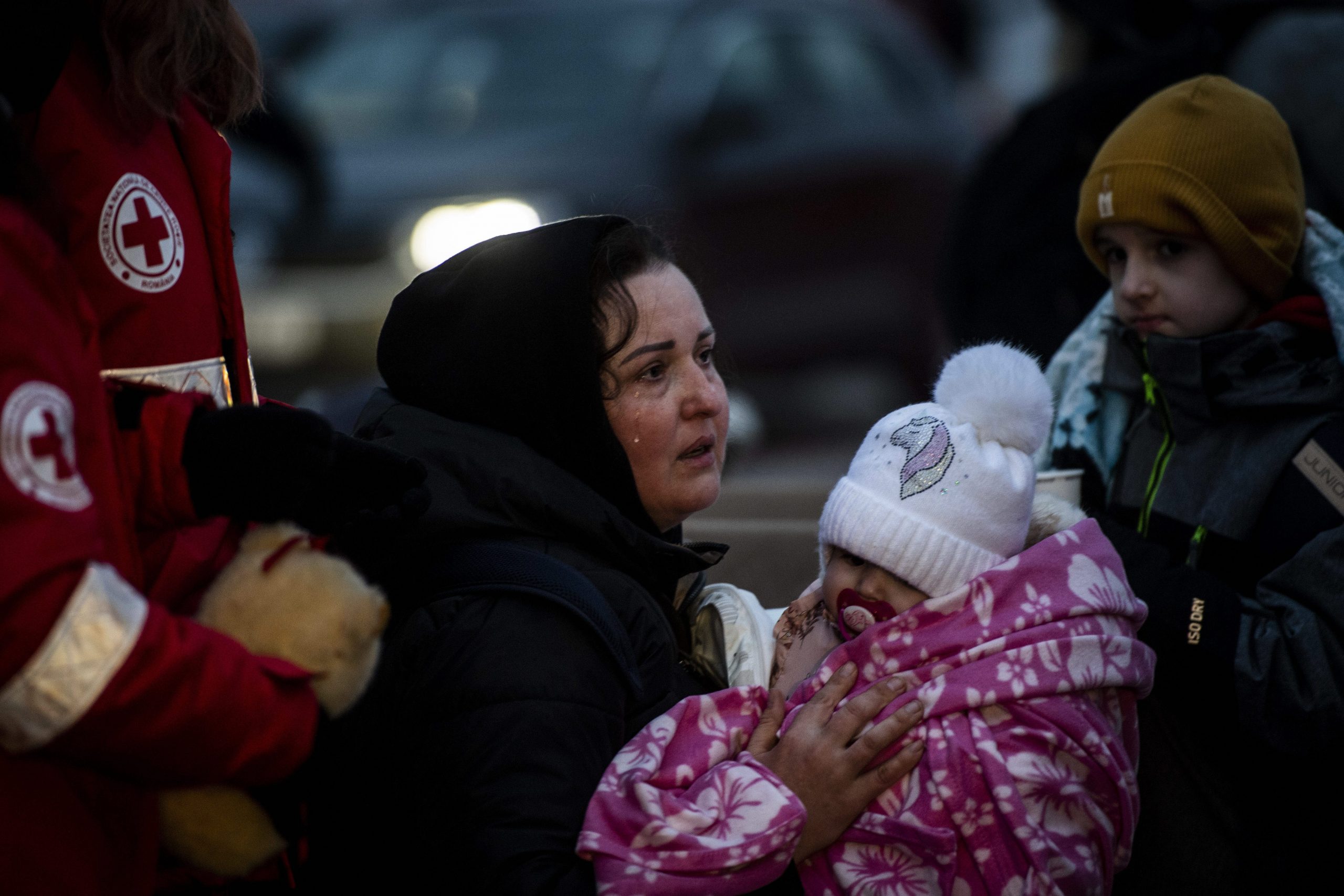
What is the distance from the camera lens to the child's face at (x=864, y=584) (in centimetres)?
195

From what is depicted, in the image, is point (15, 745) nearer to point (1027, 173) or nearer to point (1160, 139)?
point (1160, 139)

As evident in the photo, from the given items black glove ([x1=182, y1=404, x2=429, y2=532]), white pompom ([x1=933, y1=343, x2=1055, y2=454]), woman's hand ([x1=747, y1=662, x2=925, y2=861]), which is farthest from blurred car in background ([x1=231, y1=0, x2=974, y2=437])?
black glove ([x1=182, y1=404, x2=429, y2=532])

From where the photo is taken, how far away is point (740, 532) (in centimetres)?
296

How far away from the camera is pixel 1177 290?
7.89ft

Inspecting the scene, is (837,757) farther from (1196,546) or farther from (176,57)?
(176,57)

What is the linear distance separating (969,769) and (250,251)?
504 cm

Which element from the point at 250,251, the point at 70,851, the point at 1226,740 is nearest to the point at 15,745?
the point at 70,851

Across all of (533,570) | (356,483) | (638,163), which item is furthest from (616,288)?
(638,163)

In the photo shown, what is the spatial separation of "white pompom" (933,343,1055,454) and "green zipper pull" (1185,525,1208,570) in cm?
41

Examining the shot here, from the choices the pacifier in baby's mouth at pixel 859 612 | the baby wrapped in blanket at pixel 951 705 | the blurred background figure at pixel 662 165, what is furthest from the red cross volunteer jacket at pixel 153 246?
the blurred background figure at pixel 662 165

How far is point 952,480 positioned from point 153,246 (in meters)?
1.15

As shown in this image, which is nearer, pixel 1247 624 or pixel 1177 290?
pixel 1247 624

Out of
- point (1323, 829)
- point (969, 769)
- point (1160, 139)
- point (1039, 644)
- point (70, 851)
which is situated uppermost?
point (1160, 139)

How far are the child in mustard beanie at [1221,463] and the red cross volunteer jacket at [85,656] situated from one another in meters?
1.42
